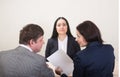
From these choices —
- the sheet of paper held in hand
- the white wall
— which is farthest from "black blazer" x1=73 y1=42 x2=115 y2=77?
the white wall

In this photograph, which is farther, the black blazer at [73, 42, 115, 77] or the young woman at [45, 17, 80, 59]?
the young woman at [45, 17, 80, 59]

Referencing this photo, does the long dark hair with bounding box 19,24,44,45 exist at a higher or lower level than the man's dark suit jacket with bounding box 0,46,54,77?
higher

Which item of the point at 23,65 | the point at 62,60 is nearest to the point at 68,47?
the point at 62,60

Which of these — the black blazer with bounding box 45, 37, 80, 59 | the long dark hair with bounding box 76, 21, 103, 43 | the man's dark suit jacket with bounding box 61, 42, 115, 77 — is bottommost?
the black blazer with bounding box 45, 37, 80, 59

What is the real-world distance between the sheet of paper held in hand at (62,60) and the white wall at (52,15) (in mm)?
1478

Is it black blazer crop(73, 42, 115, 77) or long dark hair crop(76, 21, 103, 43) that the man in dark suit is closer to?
black blazer crop(73, 42, 115, 77)

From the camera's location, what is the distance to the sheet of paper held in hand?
7.39 feet

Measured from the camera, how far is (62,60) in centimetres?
227

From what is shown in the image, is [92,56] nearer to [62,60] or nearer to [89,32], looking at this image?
[89,32]

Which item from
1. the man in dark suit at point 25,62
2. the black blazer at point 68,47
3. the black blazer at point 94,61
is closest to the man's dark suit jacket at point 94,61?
the black blazer at point 94,61

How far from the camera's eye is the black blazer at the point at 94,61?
1707mm

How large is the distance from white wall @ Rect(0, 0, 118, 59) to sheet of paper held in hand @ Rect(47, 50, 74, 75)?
148 centimetres

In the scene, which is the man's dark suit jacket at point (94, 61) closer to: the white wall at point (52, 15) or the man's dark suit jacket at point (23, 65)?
the man's dark suit jacket at point (23, 65)

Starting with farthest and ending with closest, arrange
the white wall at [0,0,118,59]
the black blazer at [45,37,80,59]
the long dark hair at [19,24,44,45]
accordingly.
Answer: the white wall at [0,0,118,59] → the black blazer at [45,37,80,59] → the long dark hair at [19,24,44,45]
